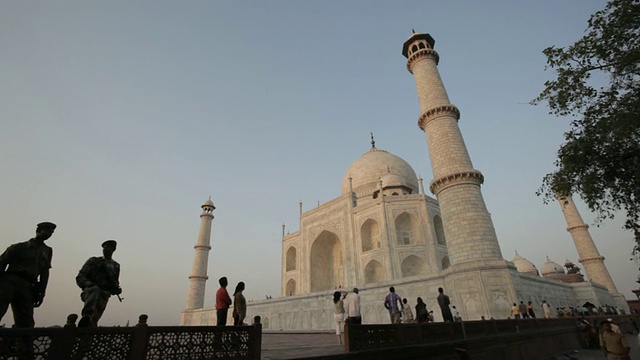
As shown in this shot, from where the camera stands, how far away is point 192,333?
374 cm

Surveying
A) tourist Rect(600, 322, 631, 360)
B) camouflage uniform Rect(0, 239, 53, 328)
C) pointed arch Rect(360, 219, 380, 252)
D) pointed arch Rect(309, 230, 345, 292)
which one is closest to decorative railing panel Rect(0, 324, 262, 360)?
camouflage uniform Rect(0, 239, 53, 328)

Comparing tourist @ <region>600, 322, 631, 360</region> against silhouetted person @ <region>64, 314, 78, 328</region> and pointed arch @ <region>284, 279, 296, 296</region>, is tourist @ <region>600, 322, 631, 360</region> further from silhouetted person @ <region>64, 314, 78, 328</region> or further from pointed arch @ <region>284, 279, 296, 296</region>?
pointed arch @ <region>284, 279, 296, 296</region>

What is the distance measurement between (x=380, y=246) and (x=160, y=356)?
2223cm

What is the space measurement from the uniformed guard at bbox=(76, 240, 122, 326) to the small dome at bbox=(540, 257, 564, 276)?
44698 mm

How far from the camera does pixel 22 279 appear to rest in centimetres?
371

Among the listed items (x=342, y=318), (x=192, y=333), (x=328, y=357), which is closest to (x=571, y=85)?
(x=342, y=318)

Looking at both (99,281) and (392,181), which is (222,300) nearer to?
A: (99,281)

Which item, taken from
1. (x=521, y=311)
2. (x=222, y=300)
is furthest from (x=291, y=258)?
(x=222, y=300)

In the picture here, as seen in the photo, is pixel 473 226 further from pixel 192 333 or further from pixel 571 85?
pixel 192 333

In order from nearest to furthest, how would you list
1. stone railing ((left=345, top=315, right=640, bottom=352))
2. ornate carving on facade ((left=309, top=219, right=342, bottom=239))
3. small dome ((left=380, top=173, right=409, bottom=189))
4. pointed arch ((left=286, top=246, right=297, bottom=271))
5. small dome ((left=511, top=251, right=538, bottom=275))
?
1. stone railing ((left=345, top=315, right=640, bottom=352))
2. ornate carving on facade ((left=309, top=219, right=342, bottom=239))
3. small dome ((left=380, top=173, right=409, bottom=189))
4. pointed arch ((left=286, top=246, right=297, bottom=271))
5. small dome ((left=511, top=251, right=538, bottom=275))

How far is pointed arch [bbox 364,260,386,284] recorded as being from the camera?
24.0 meters

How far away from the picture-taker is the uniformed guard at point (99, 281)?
4117 millimetres

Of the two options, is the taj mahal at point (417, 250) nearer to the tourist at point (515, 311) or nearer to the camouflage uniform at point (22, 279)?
the tourist at point (515, 311)

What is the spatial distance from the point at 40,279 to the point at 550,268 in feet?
152
